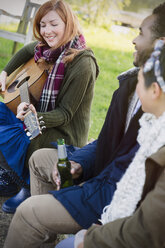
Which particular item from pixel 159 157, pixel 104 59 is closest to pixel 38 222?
pixel 159 157

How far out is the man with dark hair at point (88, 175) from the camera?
1.88 m

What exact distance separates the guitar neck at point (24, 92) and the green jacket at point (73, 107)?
0.77 ft

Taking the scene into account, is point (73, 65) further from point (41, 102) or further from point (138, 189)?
point (138, 189)

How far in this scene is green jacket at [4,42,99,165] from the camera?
2760 mm

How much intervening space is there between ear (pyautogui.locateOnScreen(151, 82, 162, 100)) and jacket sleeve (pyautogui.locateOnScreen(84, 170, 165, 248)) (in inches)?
12.7

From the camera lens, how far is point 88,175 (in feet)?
7.73

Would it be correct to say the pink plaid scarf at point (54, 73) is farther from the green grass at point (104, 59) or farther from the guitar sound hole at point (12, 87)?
the green grass at point (104, 59)

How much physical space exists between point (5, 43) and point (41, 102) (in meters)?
5.13

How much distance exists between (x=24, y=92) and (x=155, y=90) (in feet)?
5.22

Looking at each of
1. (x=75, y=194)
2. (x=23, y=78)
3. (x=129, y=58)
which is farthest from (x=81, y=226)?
(x=129, y=58)

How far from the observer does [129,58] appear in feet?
24.9

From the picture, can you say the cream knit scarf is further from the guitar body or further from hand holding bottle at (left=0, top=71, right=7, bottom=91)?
hand holding bottle at (left=0, top=71, right=7, bottom=91)

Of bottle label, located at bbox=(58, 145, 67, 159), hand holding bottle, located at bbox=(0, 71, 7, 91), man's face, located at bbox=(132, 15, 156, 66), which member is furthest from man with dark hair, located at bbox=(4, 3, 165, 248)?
hand holding bottle, located at bbox=(0, 71, 7, 91)

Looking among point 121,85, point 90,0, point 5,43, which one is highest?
point 90,0
